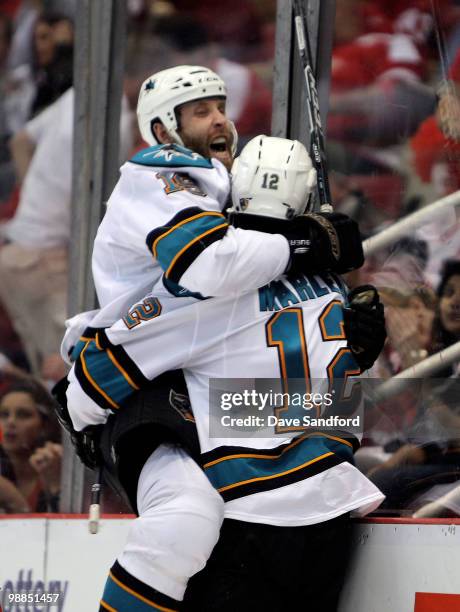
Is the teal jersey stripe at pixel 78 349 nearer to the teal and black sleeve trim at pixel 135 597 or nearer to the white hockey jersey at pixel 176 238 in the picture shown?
the white hockey jersey at pixel 176 238

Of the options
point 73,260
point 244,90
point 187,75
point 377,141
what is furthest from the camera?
point 73,260

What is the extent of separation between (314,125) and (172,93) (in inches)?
13.6

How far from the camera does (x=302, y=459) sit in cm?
191

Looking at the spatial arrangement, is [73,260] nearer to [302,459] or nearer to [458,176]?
[458,176]

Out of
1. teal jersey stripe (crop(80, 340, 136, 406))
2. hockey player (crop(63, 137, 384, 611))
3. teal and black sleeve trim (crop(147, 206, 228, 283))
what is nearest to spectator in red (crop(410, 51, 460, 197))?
hockey player (crop(63, 137, 384, 611))

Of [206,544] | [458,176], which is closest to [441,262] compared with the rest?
[458,176]

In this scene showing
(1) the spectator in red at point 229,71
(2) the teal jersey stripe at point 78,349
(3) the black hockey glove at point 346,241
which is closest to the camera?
(3) the black hockey glove at point 346,241

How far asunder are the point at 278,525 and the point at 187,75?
0.94m

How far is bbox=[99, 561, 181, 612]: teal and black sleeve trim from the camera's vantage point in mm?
1857

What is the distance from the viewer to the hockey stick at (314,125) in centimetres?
229

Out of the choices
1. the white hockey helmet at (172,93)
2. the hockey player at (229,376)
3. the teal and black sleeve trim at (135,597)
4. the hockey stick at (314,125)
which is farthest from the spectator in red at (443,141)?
the teal and black sleeve trim at (135,597)

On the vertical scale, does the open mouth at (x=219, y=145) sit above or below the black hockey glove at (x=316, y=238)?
above

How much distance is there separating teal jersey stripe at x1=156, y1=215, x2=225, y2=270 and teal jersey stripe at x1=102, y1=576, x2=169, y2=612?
1.71ft

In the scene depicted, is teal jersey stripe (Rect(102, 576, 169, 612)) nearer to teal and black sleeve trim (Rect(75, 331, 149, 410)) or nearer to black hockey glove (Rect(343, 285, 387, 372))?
teal and black sleeve trim (Rect(75, 331, 149, 410))
